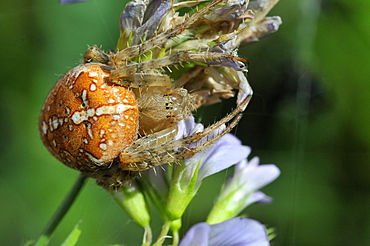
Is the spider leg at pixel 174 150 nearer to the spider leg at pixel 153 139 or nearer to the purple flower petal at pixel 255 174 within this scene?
the spider leg at pixel 153 139

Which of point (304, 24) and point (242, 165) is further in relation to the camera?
point (304, 24)

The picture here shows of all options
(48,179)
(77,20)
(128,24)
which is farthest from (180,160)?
(48,179)

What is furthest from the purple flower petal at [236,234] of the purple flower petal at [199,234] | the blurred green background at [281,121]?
the blurred green background at [281,121]

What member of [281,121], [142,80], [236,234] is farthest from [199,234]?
[281,121]

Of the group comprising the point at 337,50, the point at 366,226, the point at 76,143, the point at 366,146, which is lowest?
the point at 366,226

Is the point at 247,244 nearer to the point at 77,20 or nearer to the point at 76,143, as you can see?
the point at 76,143
